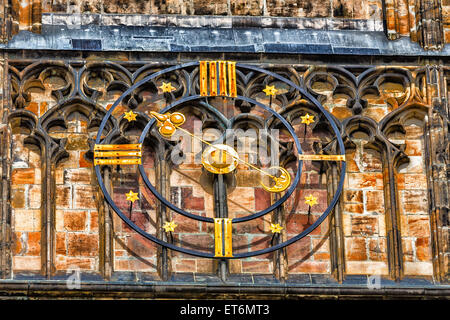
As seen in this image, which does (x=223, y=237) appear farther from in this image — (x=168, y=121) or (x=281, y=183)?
(x=168, y=121)

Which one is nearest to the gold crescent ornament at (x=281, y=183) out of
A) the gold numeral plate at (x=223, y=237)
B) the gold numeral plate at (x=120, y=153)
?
the gold numeral plate at (x=223, y=237)

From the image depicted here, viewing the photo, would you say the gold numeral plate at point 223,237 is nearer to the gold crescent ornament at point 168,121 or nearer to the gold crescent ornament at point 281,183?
the gold crescent ornament at point 281,183

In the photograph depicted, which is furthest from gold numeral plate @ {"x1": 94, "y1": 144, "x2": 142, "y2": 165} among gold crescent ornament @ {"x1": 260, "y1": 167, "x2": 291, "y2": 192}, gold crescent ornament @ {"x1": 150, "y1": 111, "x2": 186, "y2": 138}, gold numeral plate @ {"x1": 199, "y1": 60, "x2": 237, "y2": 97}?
gold crescent ornament @ {"x1": 260, "y1": 167, "x2": 291, "y2": 192}

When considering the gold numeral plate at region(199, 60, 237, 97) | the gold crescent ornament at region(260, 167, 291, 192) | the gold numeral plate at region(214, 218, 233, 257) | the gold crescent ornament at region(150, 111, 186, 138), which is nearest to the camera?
the gold numeral plate at region(214, 218, 233, 257)

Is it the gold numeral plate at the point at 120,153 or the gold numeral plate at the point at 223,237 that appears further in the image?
the gold numeral plate at the point at 120,153

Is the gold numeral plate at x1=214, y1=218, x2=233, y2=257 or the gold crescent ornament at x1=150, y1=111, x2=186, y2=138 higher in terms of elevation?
the gold crescent ornament at x1=150, y1=111, x2=186, y2=138

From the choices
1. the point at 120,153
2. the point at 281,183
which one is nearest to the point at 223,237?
the point at 281,183

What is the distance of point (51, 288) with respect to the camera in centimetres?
2023

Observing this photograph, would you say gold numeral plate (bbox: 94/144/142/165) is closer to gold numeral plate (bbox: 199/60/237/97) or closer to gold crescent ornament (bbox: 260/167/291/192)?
gold numeral plate (bbox: 199/60/237/97)

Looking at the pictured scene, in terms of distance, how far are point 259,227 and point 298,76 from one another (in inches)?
66.4

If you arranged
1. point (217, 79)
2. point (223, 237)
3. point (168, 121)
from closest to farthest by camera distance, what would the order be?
point (223, 237) → point (168, 121) → point (217, 79)

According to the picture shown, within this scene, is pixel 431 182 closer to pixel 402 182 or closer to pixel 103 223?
pixel 402 182

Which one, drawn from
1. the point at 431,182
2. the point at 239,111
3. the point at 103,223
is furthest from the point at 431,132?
the point at 103,223

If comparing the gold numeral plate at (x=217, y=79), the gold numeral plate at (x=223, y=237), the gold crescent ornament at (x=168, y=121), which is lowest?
the gold numeral plate at (x=223, y=237)
